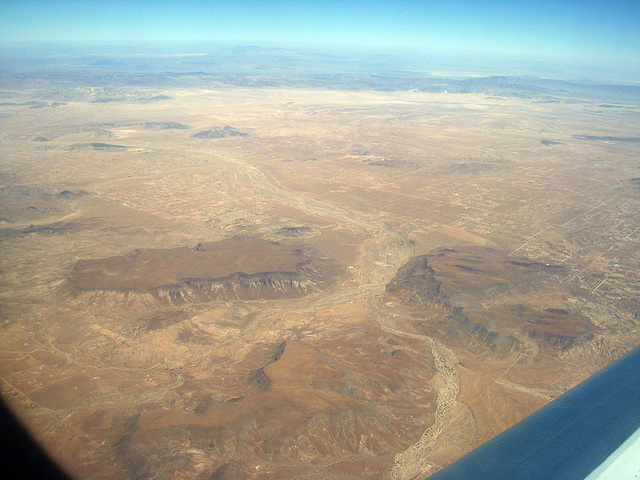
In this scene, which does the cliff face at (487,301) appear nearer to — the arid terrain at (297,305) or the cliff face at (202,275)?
the arid terrain at (297,305)

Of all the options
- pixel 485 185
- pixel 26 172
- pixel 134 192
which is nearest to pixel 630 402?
pixel 134 192

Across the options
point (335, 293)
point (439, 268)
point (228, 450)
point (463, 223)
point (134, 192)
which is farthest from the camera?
point (134, 192)

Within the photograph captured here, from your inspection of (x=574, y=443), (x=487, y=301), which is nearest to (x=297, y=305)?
(x=487, y=301)

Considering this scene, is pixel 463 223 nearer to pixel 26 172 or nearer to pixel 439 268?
pixel 439 268

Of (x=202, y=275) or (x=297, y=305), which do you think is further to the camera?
(x=202, y=275)

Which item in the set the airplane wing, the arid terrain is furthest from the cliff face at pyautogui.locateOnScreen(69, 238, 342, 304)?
the airplane wing

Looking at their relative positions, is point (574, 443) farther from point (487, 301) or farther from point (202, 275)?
point (202, 275)
